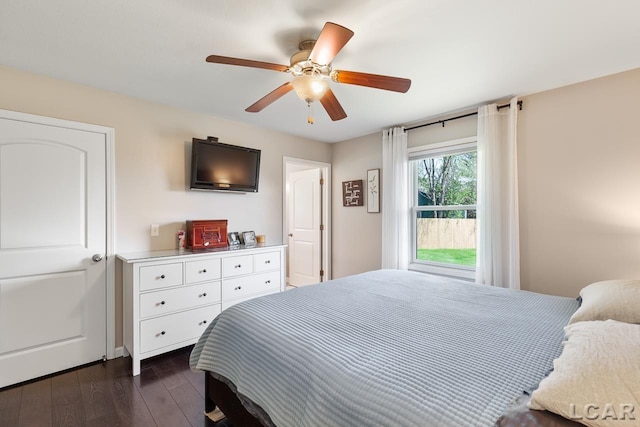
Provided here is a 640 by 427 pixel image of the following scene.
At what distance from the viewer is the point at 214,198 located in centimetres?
337

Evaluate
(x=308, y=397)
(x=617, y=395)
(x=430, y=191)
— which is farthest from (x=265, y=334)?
(x=430, y=191)

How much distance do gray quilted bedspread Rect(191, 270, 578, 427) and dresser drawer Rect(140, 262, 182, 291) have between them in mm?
1058

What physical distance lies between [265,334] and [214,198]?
2.30m

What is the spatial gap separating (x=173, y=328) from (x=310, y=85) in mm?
2346

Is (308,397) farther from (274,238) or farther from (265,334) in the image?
(274,238)

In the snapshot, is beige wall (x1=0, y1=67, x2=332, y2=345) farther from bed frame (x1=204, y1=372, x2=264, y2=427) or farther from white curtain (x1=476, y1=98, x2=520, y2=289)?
white curtain (x1=476, y1=98, x2=520, y2=289)

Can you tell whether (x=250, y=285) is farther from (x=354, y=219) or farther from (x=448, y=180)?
(x=448, y=180)

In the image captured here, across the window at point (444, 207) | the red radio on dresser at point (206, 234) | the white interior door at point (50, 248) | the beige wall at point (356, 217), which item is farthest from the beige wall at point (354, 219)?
the white interior door at point (50, 248)

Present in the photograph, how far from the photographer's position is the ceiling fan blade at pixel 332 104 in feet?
6.73

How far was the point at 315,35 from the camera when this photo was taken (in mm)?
1829

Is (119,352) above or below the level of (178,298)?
below

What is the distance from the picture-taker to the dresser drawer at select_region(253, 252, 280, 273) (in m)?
3.21

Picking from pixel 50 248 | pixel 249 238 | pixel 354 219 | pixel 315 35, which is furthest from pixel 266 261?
pixel 315 35

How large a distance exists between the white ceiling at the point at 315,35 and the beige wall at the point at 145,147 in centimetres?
15
